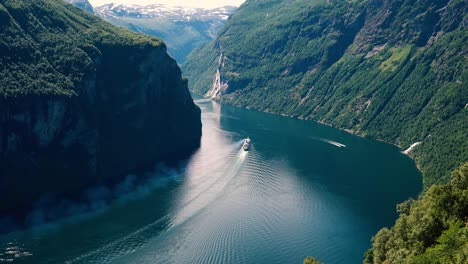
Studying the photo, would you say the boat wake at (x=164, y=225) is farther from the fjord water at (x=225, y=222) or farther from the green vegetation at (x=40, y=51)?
the green vegetation at (x=40, y=51)

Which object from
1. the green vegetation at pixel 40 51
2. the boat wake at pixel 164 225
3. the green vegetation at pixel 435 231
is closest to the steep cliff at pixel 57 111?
the green vegetation at pixel 40 51

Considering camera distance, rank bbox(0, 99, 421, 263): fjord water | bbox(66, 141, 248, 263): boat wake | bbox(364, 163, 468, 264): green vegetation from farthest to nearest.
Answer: bbox(0, 99, 421, 263): fjord water → bbox(66, 141, 248, 263): boat wake → bbox(364, 163, 468, 264): green vegetation

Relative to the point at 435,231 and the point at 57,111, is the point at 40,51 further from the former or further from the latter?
the point at 435,231

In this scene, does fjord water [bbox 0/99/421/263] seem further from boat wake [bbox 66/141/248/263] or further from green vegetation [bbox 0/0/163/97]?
green vegetation [bbox 0/0/163/97]

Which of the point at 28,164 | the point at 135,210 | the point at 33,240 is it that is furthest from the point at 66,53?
the point at 33,240

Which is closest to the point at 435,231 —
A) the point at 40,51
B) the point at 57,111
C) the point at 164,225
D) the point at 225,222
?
the point at 225,222

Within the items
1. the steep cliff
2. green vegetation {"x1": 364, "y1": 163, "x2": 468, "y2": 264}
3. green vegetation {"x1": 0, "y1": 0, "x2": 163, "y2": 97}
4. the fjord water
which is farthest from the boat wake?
green vegetation {"x1": 364, "y1": 163, "x2": 468, "y2": 264}
